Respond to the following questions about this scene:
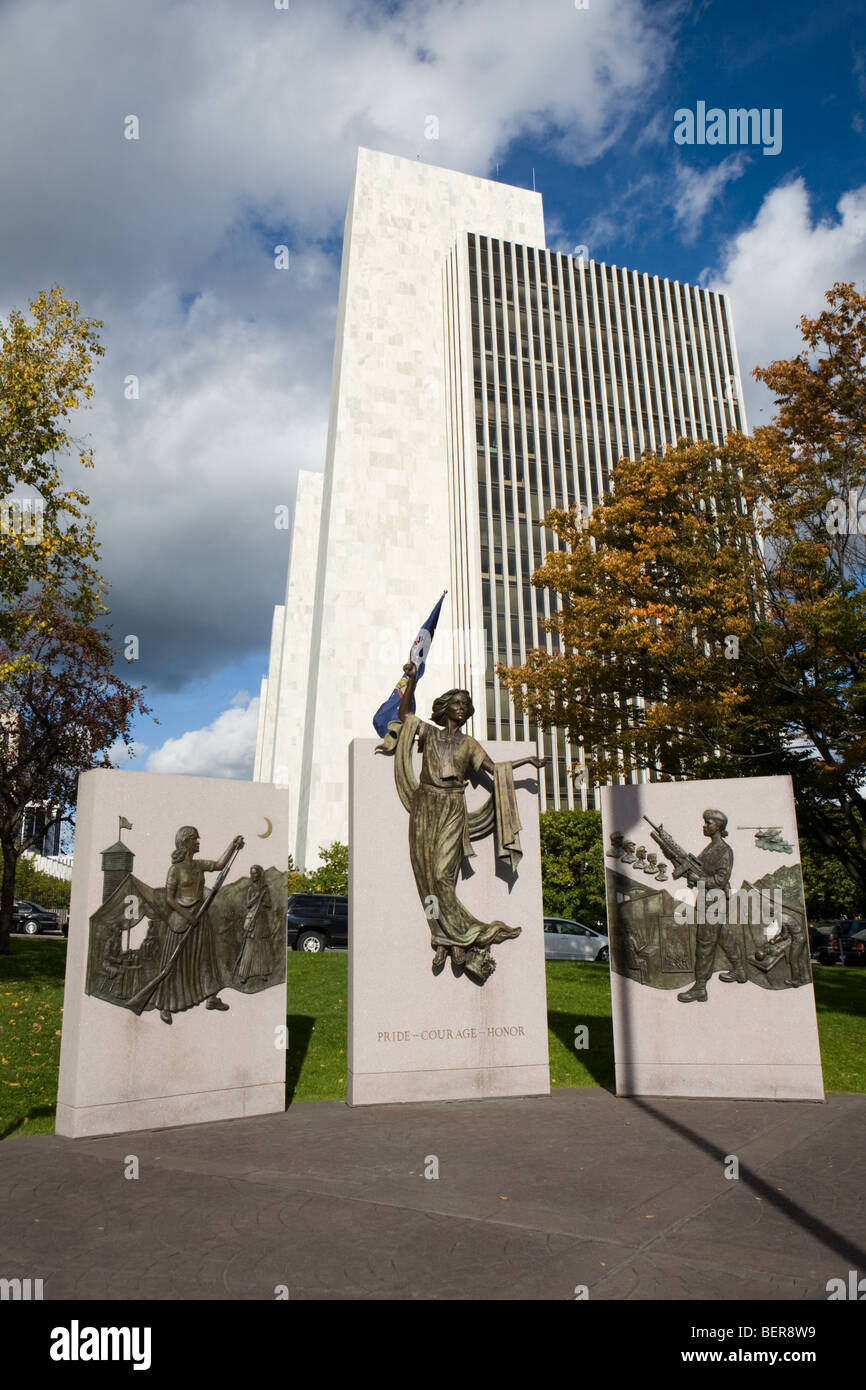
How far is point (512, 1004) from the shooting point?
30.1ft

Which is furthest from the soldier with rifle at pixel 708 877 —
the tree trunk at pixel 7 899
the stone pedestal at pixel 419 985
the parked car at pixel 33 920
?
the parked car at pixel 33 920

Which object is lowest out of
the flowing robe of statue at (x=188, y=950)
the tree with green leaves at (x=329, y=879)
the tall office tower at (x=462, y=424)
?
the flowing robe of statue at (x=188, y=950)

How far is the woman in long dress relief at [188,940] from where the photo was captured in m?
7.94

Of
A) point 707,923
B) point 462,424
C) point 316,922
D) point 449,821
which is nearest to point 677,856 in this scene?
point 707,923

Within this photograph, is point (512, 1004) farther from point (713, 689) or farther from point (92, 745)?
point (92, 745)

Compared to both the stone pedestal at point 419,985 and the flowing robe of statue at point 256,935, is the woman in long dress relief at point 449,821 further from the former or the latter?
the flowing robe of statue at point 256,935

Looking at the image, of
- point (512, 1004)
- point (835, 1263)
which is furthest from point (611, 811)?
point (835, 1263)

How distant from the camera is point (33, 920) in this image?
37.2m

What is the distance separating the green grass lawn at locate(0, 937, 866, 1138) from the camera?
30.4 feet

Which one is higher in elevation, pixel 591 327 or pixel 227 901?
pixel 591 327

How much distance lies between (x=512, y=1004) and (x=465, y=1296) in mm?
5019

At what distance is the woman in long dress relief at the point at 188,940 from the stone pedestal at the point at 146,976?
2.5 inches

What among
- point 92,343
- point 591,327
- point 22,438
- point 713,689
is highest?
point 591,327
